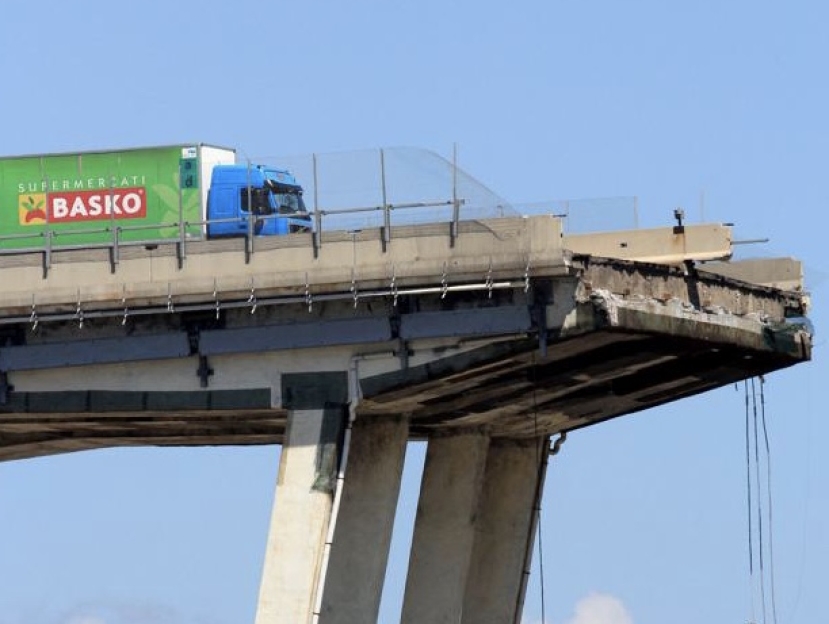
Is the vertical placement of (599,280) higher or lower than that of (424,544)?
higher

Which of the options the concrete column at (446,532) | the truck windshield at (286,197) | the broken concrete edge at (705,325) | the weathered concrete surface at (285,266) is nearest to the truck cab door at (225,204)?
the truck windshield at (286,197)

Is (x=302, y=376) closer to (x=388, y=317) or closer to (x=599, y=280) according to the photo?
(x=388, y=317)

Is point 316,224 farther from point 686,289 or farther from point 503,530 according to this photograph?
point 503,530

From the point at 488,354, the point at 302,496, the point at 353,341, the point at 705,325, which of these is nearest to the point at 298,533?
the point at 302,496

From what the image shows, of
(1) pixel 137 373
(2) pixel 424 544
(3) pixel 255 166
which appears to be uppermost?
(3) pixel 255 166

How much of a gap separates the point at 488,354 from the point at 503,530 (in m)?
16.6

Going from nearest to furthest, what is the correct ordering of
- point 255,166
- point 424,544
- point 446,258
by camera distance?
point 446,258 < point 255,166 < point 424,544

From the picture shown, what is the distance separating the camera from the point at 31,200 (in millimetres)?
96562

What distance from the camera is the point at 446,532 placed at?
102688mm

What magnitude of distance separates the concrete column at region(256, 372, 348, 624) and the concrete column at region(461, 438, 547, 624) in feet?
48.8

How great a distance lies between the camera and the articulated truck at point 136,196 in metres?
94.6

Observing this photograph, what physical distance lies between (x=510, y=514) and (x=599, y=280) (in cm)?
1790

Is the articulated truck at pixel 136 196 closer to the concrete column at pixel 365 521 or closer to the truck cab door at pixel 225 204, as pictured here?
the truck cab door at pixel 225 204

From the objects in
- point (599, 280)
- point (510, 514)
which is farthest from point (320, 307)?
point (510, 514)
